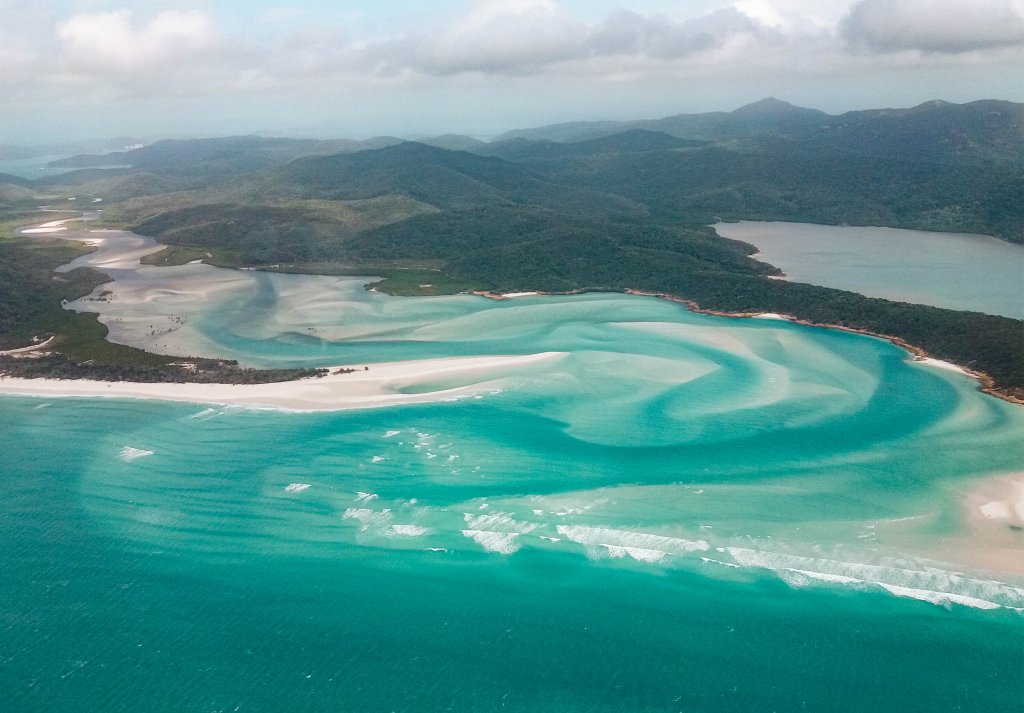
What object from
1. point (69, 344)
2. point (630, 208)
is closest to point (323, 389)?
point (69, 344)

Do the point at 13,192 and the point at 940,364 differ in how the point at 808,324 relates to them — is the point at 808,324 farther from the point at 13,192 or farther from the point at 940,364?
the point at 13,192

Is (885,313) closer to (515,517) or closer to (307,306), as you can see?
(515,517)

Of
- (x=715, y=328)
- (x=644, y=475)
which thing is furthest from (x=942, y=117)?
(x=644, y=475)

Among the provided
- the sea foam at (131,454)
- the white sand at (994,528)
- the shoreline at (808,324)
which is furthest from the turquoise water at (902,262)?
the sea foam at (131,454)

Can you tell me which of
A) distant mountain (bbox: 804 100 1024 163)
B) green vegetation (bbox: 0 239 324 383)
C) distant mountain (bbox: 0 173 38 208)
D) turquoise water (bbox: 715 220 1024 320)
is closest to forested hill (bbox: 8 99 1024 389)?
distant mountain (bbox: 804 100 1024 163)

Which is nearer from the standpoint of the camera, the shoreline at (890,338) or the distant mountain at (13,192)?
the shoreline at (890,338)

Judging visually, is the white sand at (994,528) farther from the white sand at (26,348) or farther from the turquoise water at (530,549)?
the white sand at (26,348)
